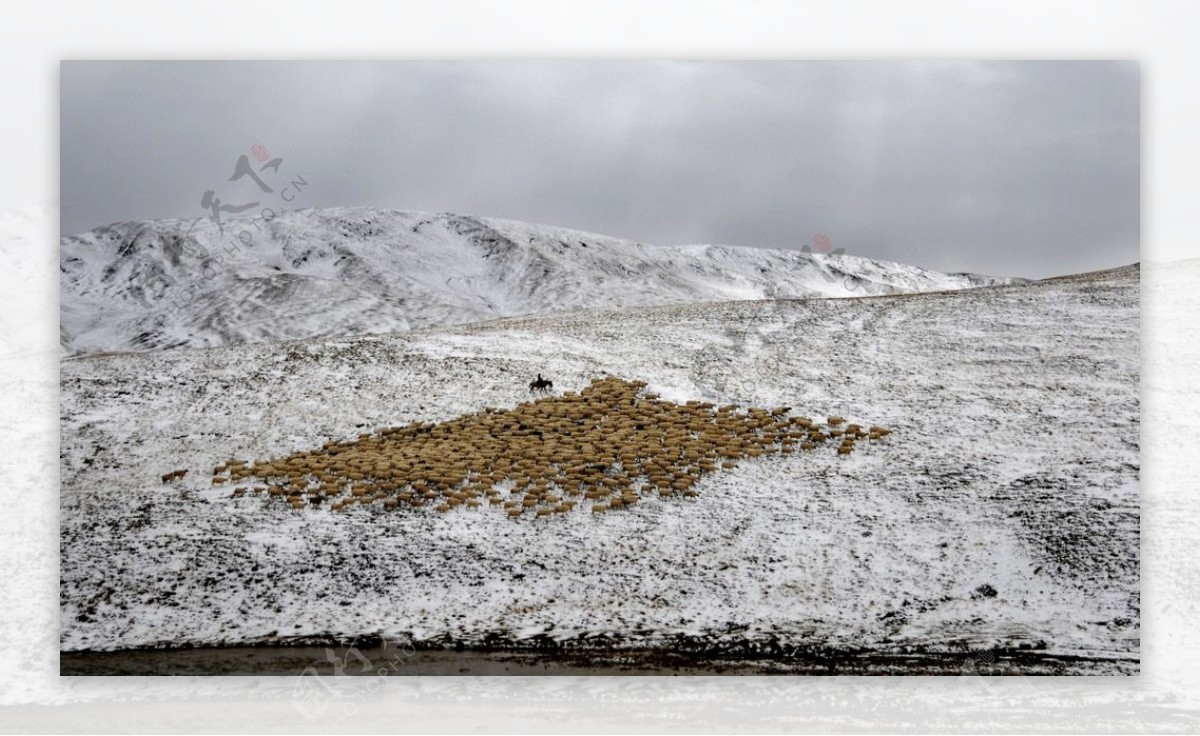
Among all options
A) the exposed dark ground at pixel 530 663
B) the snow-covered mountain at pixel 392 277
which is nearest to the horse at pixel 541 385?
the exposed dark ground at pixel 530 663

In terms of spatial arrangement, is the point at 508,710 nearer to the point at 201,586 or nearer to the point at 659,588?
the point at 659,588

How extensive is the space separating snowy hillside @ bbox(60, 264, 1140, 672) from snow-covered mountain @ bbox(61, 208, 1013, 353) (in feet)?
14.6

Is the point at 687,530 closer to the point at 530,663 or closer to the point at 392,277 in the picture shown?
the point at 530,663

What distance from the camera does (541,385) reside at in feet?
33.3

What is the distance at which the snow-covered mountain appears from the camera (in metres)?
19.8

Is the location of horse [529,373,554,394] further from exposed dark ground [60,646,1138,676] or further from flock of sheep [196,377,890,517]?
exposed dark ground [60,646,1138,676]

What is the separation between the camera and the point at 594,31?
8.08 m

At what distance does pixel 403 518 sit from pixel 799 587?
320cm

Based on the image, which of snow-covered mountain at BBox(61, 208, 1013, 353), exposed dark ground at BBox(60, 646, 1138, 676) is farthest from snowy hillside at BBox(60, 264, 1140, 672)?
snow-covered mountain at BBox(61, 208, 1013, 353)

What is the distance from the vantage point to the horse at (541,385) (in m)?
10.1

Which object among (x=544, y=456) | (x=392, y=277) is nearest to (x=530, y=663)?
(x=544, y=456)

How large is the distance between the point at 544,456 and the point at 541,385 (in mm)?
Answer: 1739

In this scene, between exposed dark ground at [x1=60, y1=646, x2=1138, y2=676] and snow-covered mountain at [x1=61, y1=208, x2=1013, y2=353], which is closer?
exposed dark ground at [x1=60, y1=646, x2=1138, y2=676]

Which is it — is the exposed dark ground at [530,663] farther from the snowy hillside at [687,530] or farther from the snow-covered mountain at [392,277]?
the snow-covered mountain at [392,277]
